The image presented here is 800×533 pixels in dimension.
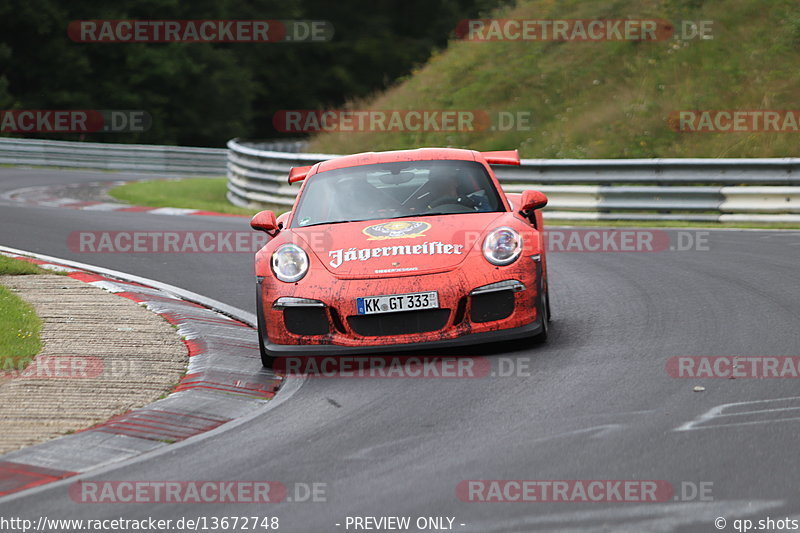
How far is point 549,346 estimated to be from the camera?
24.9ft

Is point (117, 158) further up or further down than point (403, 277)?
further up

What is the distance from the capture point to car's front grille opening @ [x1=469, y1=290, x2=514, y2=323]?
7211mm

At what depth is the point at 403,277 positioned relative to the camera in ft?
23.7

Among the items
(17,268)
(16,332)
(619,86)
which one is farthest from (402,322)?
(619,86)

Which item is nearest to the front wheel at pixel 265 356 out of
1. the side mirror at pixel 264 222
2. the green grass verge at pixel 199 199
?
the side mirror at pixel 264 222

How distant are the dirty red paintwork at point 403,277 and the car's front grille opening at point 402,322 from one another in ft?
0.12

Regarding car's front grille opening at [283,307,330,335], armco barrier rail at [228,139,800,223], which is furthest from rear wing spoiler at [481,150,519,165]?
armco barrier rail at [228,139,800,223]

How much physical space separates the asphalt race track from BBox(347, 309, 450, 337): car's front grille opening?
1.40 ft

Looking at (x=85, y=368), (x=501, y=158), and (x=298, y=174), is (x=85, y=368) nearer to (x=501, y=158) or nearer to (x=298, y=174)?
(x=298, y=174)

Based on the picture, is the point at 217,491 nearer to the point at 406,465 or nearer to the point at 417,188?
the point at 406,465

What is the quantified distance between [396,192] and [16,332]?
9.50 ft

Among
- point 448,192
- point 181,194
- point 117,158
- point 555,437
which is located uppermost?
point 117,158

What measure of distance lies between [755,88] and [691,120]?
1394 mm

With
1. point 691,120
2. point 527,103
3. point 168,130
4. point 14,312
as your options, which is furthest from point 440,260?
point 168,130
